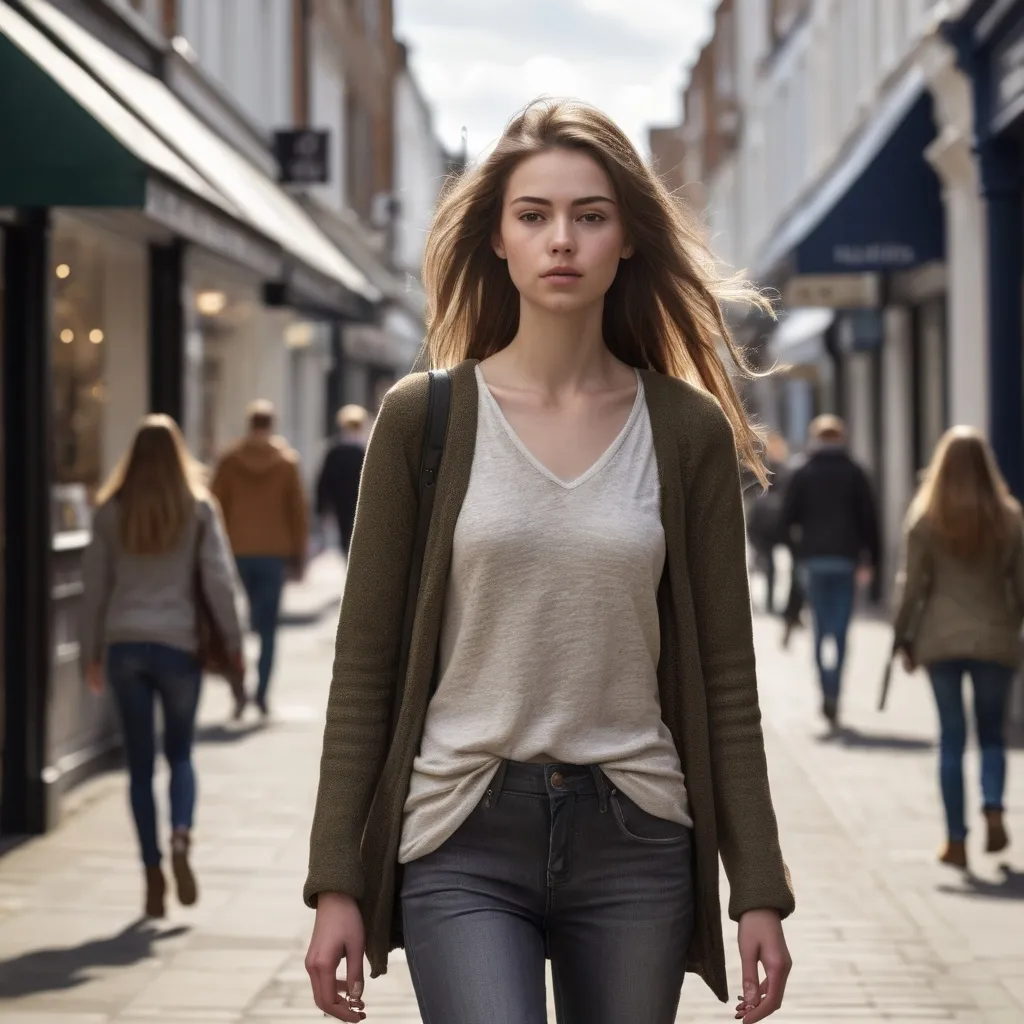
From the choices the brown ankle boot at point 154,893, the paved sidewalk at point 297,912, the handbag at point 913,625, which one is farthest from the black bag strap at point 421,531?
the handbag at point 913,625

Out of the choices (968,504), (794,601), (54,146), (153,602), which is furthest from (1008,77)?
(153,602)

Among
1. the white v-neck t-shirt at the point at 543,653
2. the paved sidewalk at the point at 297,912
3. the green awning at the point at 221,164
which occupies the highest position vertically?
the green awning at the point at 221,164

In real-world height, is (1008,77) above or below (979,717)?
above

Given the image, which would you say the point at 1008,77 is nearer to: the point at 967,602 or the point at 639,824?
the point at 967,602

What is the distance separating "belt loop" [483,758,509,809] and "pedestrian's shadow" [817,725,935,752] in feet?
28.8

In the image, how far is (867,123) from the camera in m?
22.7

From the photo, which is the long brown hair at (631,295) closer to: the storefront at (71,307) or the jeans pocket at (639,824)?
the jeans pocket at (639,824)

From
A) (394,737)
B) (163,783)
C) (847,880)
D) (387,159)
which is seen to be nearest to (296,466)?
(163,783)

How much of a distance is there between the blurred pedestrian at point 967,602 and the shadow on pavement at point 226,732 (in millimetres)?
4726

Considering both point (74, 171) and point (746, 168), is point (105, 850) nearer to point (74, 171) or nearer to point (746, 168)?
point (74, 171)

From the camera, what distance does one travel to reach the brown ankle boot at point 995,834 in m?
8.15

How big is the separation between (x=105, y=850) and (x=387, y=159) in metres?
31.2

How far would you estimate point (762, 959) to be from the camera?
2801 millimetres

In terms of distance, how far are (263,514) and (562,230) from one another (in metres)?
10.2
